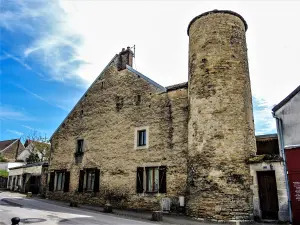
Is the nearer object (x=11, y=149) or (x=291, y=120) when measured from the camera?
(x=291, y=120)

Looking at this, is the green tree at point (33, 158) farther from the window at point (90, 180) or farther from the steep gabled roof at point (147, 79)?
the steep gabled roof at point (147, 79)

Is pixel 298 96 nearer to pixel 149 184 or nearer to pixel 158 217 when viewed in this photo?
pixel 158 217

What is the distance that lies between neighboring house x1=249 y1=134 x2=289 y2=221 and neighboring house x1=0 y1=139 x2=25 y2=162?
42.6m

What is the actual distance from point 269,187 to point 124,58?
12404 millimetres

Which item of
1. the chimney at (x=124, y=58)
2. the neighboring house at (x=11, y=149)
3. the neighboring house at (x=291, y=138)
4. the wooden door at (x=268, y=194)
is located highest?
the chimney at (x=124, y=58)

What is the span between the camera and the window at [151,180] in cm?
1417

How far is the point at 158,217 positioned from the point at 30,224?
491 centimetres

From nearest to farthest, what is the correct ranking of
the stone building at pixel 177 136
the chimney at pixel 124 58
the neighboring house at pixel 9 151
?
the stone building at pixel 177 136 < the chimney at pixel 124 58 < the neighboring house at pixel 9 151

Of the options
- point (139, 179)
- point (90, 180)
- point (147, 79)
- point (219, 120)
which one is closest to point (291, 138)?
point (219, 120)

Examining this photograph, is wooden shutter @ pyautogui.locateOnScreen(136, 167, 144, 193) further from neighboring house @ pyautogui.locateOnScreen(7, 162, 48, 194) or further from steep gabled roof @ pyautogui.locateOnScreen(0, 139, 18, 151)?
steep gabled roof @ pyautogui.locateOnScreen(0, 139, 18, 151)

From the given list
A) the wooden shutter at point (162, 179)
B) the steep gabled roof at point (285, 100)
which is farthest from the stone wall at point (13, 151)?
the steep gabled roof at point (285, 100)

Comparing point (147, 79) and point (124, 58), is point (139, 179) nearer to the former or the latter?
point (147, 79)

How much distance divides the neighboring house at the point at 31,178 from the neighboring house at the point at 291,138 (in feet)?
59.5

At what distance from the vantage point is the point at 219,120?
12.5 m
